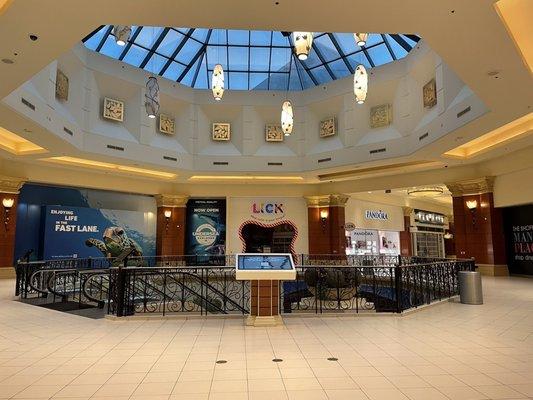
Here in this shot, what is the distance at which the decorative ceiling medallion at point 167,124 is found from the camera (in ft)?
51.5

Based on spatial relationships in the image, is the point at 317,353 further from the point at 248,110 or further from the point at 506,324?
the point at 248,110

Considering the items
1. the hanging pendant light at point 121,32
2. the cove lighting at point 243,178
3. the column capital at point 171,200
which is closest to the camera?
the hanging pendant light at point 121,32

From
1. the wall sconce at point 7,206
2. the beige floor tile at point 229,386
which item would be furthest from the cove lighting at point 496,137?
the wall sconce at point 7,206

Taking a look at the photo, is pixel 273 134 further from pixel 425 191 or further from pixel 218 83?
pixel 425 191

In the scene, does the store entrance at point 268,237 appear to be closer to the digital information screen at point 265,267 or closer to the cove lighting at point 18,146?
the cove lighting at point 18,146

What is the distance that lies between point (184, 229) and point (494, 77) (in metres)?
14.6

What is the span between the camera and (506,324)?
6.55 m

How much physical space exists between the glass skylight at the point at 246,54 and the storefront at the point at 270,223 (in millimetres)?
5572

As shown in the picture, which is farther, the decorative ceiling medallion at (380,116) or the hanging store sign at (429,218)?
the hanging store sign at (429,218)

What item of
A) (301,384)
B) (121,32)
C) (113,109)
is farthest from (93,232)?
(301,384)

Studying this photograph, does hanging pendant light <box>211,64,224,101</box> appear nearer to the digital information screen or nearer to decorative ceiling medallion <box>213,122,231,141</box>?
the digital information screen

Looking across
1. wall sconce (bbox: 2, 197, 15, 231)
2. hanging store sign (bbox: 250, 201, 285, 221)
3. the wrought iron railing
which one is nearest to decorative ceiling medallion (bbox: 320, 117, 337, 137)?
hanging store sign (bbox: 250, 201, 285, 221)

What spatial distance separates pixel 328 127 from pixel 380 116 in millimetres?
2345

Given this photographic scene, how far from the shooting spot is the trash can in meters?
8.53
